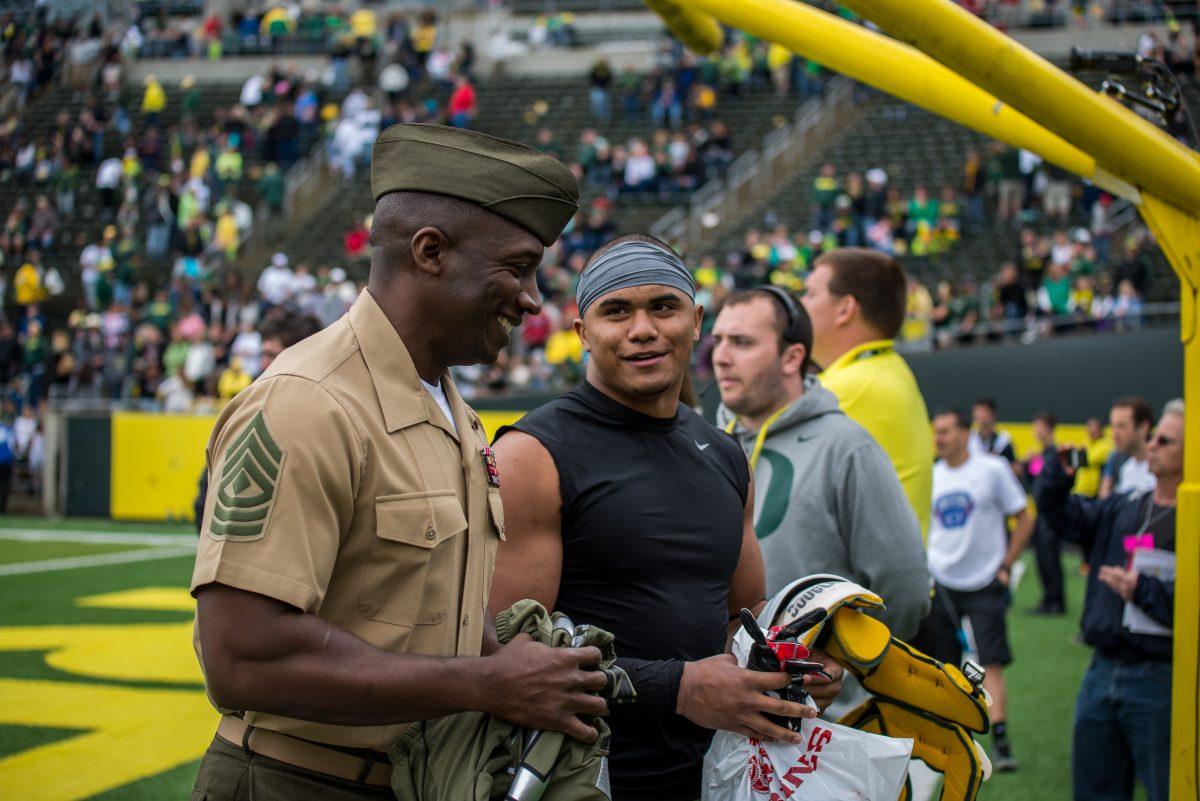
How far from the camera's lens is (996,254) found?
18828 mm

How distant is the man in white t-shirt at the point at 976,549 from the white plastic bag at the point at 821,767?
12.3ft

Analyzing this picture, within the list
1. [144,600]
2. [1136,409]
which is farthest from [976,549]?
[144,600]

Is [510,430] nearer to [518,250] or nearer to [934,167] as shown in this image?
[518,250]

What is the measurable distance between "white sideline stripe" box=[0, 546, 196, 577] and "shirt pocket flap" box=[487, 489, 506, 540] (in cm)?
1126

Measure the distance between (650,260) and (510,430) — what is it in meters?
0.50

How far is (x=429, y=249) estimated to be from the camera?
6.88 feet

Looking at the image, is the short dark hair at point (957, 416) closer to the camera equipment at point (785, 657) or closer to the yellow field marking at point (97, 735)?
the yellow field marking at point (97, 735)

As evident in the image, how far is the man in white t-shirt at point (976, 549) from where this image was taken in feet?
21.0

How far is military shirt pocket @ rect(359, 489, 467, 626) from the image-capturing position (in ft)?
6.48

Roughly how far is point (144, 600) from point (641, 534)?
9050mm

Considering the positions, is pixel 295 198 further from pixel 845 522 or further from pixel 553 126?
pixel 845 522

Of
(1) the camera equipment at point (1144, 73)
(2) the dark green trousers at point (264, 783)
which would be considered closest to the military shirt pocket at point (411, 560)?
(2) the dark green trousers at point (264, 783)

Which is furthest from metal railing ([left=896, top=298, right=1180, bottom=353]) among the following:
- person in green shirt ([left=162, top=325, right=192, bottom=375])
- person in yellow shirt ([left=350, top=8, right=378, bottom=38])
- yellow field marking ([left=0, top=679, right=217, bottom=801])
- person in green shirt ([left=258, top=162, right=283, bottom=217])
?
person in yellow shirt ([left=350, top=8, right=378, bottom=38])

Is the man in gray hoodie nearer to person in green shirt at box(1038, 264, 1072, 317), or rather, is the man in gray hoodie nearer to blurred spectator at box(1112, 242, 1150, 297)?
blurred spectator at box(1112, 242, 1150, 297)
